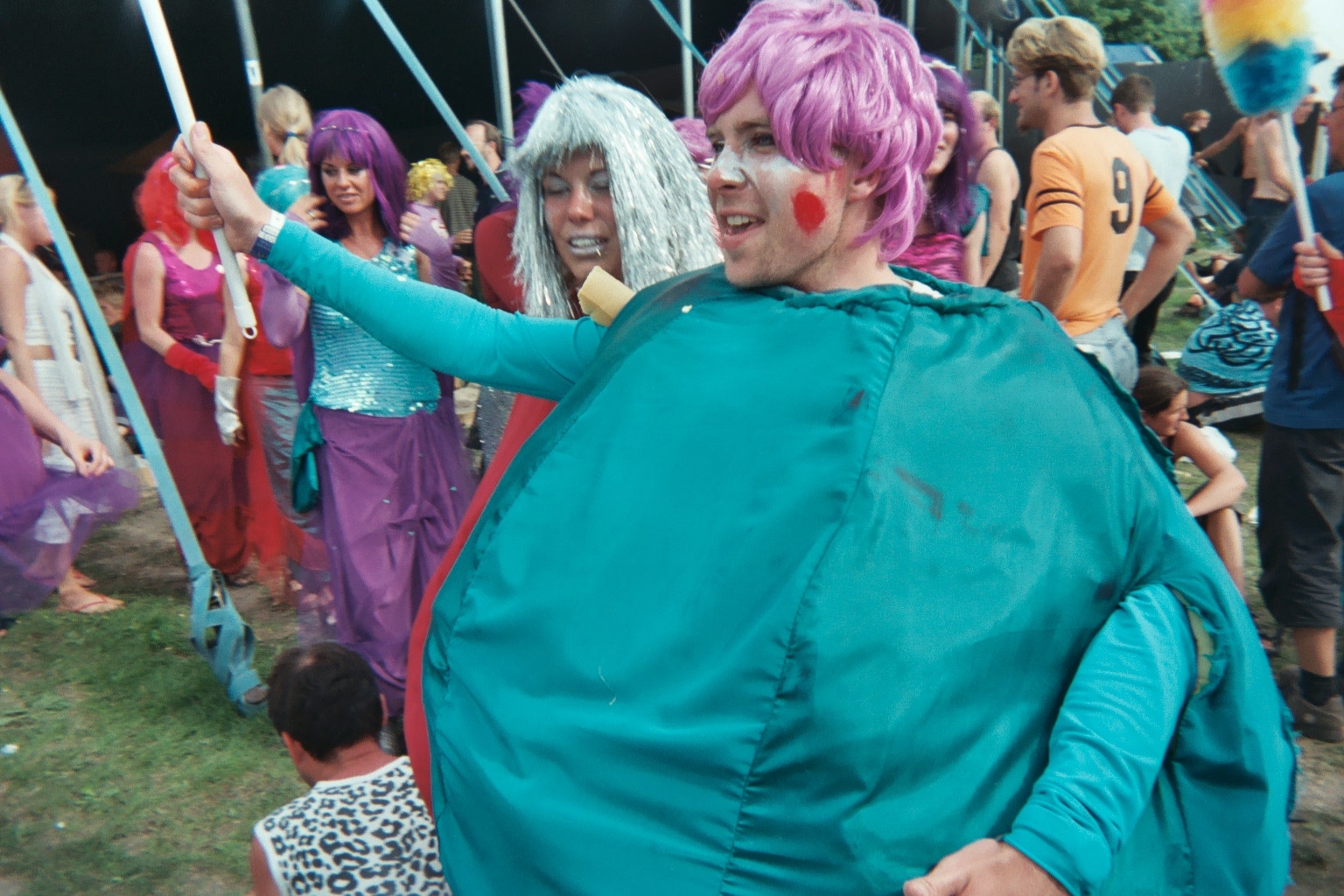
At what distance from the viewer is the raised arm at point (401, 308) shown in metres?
1.57

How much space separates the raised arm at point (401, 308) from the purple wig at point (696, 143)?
85cm

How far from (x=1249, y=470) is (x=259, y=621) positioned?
15.4ft

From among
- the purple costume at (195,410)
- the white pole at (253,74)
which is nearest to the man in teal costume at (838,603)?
the white pole at (253,74)

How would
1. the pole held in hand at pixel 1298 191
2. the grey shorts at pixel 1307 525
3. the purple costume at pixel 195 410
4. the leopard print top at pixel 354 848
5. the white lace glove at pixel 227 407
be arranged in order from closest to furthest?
the leopard print top at pixel 354 848 → the pole held in hand at pixel 1298 191 → the grey shorts at pixel 1307 525 → the white lace glove at pixel 227 407 → the purple costume at pixel 195 410

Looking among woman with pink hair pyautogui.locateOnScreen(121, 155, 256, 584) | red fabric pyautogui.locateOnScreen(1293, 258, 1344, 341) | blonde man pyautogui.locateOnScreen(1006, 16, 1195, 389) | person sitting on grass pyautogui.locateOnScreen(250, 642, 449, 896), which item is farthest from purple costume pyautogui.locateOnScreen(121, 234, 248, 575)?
red fabric pyautogui.locateOnScreen(1293, 258, 1344, 341)

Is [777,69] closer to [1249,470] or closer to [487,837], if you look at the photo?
[487,837]

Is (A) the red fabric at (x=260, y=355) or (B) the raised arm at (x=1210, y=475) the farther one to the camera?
(A) the red fabric at (x=260, y=355)

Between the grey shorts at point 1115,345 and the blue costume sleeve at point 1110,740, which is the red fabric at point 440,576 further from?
the grey shorts at point 1115,345

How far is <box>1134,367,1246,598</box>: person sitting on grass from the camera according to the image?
3.43 metres

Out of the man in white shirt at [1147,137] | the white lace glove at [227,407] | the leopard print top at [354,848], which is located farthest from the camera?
the man in white shirt at [1147,137]

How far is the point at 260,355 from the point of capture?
13.6ft

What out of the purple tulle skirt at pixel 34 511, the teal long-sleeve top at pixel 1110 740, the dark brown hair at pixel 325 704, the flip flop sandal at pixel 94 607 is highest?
the teal long-sleeve top at pixel 1110 740

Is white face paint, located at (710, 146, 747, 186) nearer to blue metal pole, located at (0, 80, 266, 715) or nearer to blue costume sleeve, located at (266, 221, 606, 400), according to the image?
blue costume sleeve, located at (266, 221, 606, 400)

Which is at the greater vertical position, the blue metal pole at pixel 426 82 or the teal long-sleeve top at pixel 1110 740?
the blue metal pole at pixel 426 82
